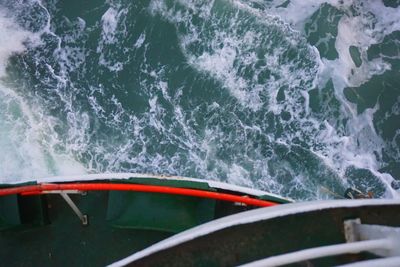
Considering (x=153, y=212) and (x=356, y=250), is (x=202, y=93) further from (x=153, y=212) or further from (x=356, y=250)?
(x=356, y=250)

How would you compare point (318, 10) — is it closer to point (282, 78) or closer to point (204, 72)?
point (282, 78)

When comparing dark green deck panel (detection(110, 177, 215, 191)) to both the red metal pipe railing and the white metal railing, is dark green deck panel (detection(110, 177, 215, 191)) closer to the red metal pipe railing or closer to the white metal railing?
the red metal pipe railing

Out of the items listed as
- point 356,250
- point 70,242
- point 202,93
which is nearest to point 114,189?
point 70,242

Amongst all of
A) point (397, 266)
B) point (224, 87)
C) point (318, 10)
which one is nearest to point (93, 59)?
point (224, 87)

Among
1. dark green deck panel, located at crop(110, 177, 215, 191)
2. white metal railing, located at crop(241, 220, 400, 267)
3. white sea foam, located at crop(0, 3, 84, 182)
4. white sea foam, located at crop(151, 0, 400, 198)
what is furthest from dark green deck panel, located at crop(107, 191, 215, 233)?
white sea foam, located at crop(151, 0, 400, 198)

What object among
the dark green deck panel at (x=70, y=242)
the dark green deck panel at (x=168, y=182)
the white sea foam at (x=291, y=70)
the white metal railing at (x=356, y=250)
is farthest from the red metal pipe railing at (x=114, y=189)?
the white sea foam at (x=291, y=70)

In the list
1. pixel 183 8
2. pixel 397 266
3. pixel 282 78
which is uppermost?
pixel 397 266
